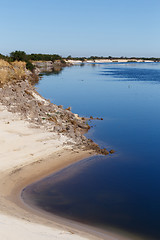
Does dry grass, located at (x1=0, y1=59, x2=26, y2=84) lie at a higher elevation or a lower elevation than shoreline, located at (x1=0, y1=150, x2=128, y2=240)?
higher

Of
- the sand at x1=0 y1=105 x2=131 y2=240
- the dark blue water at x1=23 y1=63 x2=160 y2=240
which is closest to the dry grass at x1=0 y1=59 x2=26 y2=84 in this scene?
the sand at x1=0 y1=105 x2=131 y2=240

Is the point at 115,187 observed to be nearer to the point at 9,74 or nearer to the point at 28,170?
the point at 28,170

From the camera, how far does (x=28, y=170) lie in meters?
12.9

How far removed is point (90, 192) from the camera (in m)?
11.6

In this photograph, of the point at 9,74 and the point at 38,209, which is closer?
the point at 38,209

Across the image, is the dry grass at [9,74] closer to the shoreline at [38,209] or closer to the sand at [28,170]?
the sand at [28,170]

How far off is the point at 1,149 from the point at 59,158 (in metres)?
3.01

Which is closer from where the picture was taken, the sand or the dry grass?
the sand

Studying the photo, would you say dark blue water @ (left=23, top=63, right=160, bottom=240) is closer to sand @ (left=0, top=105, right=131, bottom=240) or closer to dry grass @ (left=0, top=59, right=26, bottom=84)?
sand @ (left=0, top=105, right=131, bottom=240)

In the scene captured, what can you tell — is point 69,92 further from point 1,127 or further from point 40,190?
point 40,190

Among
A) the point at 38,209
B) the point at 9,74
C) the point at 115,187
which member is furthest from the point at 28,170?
the point at 9,74

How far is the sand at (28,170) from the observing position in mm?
7637

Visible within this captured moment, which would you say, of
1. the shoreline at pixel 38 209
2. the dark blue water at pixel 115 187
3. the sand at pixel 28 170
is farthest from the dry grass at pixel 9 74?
→ the shoreline at pixel 38 209

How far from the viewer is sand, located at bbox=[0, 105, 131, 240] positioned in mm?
7637
